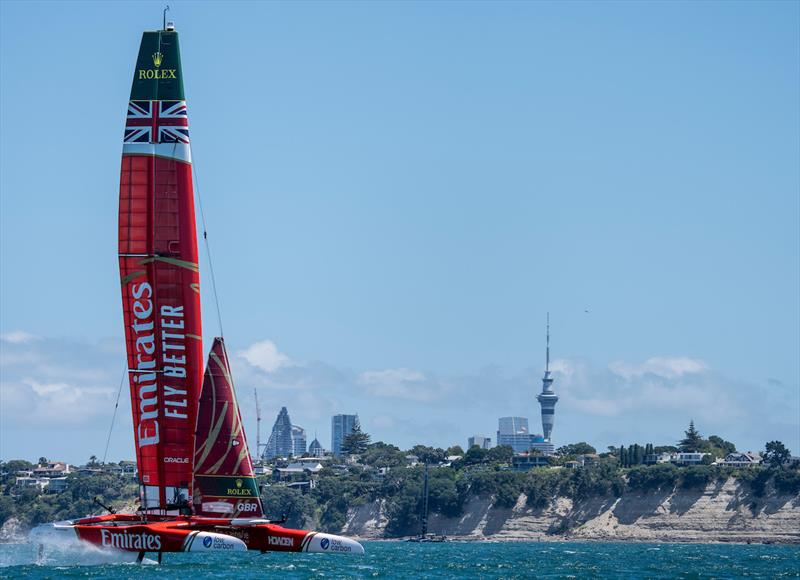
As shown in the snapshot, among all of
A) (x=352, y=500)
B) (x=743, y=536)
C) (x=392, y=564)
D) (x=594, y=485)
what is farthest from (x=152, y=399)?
(x=352, y=500)

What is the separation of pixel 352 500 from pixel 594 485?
110 feet

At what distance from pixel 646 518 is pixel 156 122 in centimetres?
12358

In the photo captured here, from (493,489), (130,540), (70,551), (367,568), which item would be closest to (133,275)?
(130,540)

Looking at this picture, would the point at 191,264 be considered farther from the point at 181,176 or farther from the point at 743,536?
the point at 743,536

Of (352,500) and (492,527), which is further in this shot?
(352,500)

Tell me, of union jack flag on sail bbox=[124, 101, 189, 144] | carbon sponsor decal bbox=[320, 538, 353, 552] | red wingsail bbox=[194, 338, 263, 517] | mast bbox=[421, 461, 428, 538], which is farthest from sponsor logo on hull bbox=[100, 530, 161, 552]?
mast bbox=[421, 461, 428, 538]

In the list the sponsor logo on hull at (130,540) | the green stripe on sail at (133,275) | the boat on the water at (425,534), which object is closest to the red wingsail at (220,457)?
the sponsor logo on hull at (130,540)

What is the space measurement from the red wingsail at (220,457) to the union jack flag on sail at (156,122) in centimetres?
797

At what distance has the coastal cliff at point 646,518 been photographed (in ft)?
535

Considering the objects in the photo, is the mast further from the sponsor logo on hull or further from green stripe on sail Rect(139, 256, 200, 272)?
the sponsor logo on hull

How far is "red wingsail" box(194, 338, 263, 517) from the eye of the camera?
5516cm

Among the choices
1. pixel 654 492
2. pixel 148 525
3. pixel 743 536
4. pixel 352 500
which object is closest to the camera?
pixel 148 525

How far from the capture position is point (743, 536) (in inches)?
6299

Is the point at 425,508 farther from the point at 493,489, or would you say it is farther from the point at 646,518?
the point at 646,518
